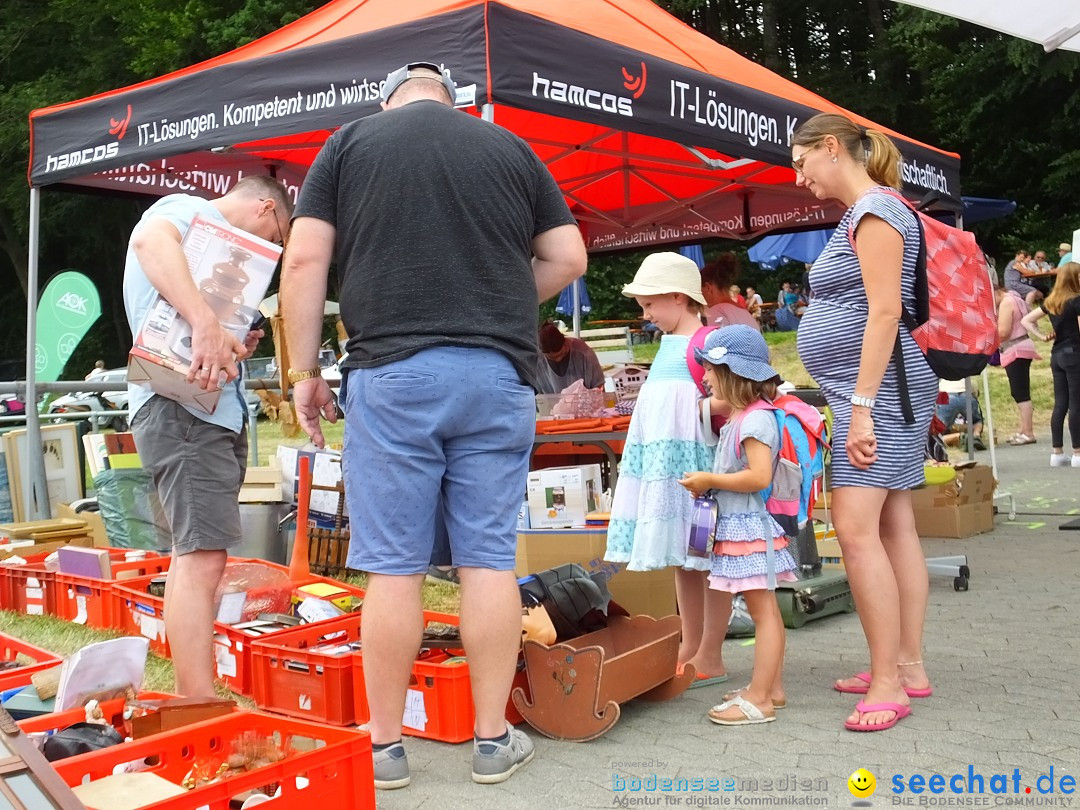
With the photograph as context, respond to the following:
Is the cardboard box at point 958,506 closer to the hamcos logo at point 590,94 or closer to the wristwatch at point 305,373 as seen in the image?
the hamcos logo at point 590,94

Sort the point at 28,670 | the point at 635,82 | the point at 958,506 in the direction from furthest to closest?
the point at 958,506 < the point at 635,82 < the point at 28,670

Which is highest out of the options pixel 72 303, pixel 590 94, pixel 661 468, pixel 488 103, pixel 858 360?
pixel 590 94

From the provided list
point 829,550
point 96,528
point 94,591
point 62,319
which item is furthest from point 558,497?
point 62,319

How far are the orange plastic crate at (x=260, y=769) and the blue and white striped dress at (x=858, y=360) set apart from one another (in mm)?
1665

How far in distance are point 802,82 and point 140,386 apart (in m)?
27.9

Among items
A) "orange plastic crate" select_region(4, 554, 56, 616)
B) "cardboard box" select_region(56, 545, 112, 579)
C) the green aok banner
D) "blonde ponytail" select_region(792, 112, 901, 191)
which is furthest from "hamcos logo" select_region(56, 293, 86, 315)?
"blonde ponytail" select_region(792, 112, 901, 191)

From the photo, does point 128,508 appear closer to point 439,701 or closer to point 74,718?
point 439,701

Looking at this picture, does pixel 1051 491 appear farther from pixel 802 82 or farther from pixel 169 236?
pixel 802 82

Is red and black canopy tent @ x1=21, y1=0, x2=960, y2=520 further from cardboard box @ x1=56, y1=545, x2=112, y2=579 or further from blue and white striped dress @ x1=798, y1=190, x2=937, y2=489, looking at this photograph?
cardboard box @ x1=56, y1=545, x2=112, y2=579

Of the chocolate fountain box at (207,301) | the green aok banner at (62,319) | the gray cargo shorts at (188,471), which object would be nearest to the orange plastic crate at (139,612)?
the gray cargo shorts at (188,471)

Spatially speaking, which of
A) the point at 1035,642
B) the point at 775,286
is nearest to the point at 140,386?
the point at 1035,642

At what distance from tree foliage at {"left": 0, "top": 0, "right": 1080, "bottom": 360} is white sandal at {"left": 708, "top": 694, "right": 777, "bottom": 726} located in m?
18.8

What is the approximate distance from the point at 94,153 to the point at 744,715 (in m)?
3.96

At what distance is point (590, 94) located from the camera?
4.19 metres
